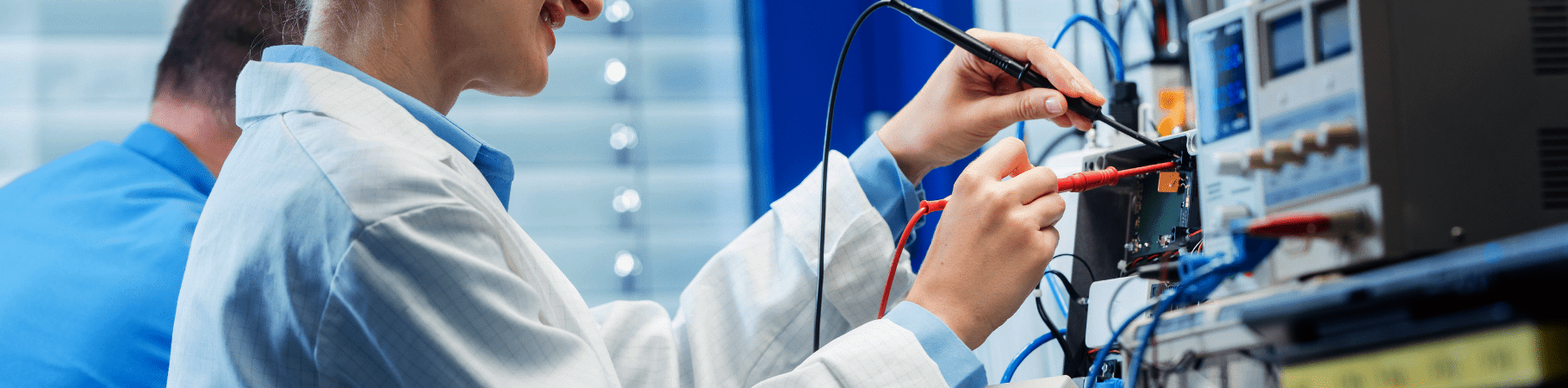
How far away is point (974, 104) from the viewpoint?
1.05 metres

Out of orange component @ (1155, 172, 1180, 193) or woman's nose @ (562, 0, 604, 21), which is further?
woman's nose @ (562, 0, 604, 21)

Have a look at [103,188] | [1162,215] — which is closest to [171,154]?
[103,188]

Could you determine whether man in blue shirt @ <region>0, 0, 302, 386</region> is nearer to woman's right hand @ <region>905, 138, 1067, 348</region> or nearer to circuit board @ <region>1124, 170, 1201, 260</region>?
woman's right hand @ <region>905, 138, 1067, 348</region>

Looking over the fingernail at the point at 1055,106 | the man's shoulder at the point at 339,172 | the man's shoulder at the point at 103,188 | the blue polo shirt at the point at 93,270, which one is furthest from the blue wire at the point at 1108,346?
the man's shoulder at the point at 103,188

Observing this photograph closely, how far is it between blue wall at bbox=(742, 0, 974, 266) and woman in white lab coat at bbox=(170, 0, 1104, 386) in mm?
999

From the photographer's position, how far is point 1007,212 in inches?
31.5

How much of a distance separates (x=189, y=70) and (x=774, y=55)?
1087mm

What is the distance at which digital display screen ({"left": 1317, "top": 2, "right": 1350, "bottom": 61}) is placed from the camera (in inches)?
19.8

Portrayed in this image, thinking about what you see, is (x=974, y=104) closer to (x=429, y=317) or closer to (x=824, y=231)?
(x=824, y=231)

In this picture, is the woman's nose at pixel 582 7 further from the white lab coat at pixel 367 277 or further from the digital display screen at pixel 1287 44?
the digital display screen at pixel 1287 44

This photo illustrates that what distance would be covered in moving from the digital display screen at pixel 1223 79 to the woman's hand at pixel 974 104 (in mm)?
270

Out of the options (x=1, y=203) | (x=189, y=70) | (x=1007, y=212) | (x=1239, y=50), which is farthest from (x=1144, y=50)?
(x=1, y=203)

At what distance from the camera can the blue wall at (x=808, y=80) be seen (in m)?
2.11

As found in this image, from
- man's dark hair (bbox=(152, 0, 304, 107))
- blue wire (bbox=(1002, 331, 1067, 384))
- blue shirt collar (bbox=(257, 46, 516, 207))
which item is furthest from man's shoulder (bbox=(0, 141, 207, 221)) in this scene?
blue wire (bbox=(1002, 331, 1067, 384))
